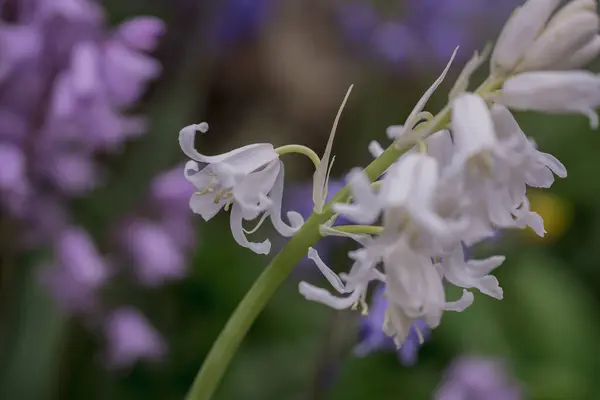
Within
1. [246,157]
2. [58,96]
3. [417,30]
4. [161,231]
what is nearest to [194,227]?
[161,231]

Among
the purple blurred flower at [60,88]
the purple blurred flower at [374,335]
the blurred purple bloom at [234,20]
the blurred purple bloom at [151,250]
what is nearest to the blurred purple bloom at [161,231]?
the blurred purple bloom at [151,250]

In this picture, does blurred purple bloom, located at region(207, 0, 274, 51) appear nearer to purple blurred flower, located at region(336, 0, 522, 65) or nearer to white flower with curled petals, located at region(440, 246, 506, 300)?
purple blurred flower, located at region(336, 0, 522, 65)

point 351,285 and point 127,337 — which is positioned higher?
point 351,285

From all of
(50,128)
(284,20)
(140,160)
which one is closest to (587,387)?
(140,160)

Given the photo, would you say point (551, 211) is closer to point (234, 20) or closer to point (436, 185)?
point (234, 20)

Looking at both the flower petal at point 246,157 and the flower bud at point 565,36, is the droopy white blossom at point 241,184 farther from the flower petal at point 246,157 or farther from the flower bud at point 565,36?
the flower bud at point 565,36
